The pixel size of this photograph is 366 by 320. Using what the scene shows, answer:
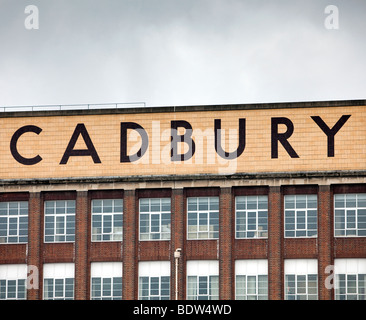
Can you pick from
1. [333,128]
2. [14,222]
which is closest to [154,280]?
[14,222]

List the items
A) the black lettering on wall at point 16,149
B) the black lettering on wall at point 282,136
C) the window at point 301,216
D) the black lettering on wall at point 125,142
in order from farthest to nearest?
the black lettering on wall at point 16,149 < the black lettering on wall at point 125,142 < the black lettering on wall at point 282,136 < the window at point 301,216

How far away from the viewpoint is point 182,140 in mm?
57406

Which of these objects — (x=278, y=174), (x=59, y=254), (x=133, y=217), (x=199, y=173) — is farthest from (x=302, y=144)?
(x=59, y=254)

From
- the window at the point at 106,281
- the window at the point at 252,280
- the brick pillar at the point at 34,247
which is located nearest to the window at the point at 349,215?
the window at the point at 252,280

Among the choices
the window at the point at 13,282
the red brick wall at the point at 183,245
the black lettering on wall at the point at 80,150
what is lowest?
the window at the point at 13,282

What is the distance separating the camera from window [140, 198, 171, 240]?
56.8 m

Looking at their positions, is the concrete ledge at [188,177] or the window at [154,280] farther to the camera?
the window at [154,280]

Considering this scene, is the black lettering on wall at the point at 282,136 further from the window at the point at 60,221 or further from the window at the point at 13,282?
the window at the point at 13,282

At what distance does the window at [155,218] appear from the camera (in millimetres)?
56844

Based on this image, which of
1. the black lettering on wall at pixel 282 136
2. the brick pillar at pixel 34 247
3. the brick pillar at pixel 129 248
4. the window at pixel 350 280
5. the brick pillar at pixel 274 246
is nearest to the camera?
the window at pixel 350 280

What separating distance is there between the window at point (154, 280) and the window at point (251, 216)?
15.5ft

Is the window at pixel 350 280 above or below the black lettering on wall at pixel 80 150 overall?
below

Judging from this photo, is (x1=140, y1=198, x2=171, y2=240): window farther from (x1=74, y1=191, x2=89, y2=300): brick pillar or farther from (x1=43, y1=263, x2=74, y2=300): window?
(x1=43, y1=263, x2=74, y2=300): window

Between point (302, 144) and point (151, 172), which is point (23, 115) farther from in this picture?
point (302, 144)
